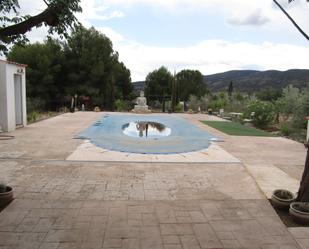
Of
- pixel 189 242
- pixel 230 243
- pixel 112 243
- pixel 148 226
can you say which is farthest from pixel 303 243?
pixel 112 243

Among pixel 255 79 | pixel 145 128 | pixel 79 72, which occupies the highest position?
pixel 255 79

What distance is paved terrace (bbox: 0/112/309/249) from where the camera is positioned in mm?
3590

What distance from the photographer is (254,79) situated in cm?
4162

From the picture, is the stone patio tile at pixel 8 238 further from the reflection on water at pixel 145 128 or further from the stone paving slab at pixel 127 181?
the reflection on water at pixel 145 128

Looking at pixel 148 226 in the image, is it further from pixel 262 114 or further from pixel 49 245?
pixel 262 114

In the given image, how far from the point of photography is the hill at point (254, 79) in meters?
34.3

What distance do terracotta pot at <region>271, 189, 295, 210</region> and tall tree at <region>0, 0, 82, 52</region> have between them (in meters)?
3.71

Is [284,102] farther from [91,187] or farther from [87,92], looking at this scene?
[87,92]

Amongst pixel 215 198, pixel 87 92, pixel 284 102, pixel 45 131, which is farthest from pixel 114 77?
pixel 215 198

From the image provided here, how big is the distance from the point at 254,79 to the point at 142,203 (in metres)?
40.0

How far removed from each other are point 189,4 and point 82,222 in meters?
9.20

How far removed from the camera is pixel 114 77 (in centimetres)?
3014

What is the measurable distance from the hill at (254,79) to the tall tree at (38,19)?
102 ft

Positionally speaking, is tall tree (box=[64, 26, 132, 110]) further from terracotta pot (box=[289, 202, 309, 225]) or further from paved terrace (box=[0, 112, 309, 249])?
terracotta pot (box=[289, 202, 309, 225])
